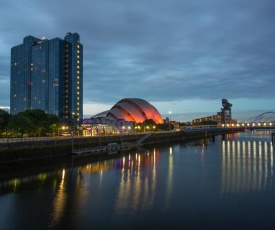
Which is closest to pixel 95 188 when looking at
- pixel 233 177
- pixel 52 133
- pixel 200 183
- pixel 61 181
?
pixel 61 181

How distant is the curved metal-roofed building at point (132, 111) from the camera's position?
9486 cm

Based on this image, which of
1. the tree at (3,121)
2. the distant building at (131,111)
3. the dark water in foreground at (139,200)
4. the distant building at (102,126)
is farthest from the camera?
the distant building at (131,111)

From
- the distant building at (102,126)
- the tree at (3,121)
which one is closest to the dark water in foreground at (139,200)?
the tree at (3,121)

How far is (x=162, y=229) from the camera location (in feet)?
46.3

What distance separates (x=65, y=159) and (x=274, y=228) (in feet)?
93.9

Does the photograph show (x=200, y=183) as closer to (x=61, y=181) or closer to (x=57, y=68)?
(x=61, y=181)

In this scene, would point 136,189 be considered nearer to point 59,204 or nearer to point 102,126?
point 59,204

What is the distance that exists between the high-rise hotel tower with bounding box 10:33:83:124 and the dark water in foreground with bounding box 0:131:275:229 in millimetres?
85705

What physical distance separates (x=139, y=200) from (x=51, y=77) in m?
103

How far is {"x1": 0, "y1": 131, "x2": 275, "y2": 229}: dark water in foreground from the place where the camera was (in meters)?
15.0

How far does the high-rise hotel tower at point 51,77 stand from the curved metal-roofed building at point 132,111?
749 inches

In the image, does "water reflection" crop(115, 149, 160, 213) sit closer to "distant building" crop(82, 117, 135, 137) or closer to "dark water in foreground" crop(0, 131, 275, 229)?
"dark water in foreground" crop(0, 131, 275, 229)

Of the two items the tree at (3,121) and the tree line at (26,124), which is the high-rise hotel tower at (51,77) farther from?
the tree at (3,121)

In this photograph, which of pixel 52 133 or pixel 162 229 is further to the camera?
pixel 52 133
